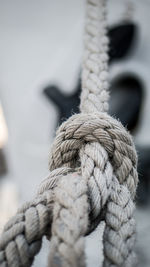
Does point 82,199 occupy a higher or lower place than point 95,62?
lower

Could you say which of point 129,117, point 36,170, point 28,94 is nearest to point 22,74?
point 28,94

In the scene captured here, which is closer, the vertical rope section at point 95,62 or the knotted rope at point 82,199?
the knotted rope at point 82,199

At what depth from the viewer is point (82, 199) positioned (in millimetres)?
354

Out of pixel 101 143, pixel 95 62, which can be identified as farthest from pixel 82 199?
pixel 95 62

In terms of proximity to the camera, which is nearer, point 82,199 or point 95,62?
point 82,199

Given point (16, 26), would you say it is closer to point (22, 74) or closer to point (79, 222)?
point (22, 74)

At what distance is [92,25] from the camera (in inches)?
23.7

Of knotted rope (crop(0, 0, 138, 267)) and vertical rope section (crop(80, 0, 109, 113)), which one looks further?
vertical rope section (crop(80, 0, 109, 113))

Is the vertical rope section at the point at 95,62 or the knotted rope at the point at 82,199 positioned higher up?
the vertical rope section at the point at 95,62

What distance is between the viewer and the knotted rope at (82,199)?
1.11 ft

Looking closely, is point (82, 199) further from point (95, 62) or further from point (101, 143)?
point (95, 62)

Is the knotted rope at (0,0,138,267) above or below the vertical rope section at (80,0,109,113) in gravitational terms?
below

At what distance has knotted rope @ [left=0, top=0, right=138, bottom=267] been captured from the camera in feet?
1.11

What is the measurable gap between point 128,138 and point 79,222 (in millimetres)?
140
